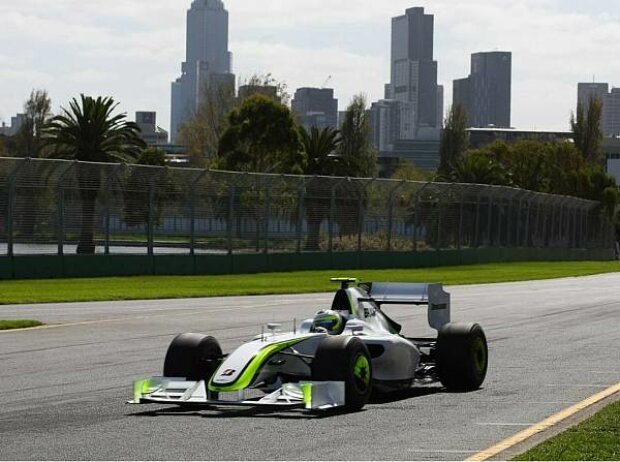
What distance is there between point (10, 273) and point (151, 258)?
216 inches

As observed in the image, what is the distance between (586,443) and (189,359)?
400 cm

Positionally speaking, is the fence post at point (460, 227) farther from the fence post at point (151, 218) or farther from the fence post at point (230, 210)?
the fence post at point (151, 218)

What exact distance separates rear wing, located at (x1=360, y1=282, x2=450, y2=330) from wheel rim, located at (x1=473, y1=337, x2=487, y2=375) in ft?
2.66

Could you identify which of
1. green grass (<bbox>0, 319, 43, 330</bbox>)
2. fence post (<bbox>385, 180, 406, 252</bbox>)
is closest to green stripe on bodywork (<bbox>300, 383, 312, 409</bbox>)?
green grass (<bbox>0, 319, 43, 330</bbox>)

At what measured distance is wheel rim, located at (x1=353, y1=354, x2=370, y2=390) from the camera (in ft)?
41.7

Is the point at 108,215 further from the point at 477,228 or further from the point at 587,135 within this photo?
the point at 587,135

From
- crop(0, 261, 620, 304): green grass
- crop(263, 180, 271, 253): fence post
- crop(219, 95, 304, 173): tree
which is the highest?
crop(219, 95, 304, 173): tree

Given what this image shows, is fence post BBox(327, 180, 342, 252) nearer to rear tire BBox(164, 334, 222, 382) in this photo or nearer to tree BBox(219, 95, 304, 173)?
tree BBox(219, 95, 304, 173)

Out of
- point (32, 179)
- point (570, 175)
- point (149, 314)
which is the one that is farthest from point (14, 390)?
point (570, 175)

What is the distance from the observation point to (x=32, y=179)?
37.4 metres

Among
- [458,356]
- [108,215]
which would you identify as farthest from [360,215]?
[458,356]

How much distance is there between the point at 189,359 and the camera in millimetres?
13195

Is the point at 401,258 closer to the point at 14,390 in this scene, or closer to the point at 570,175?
the point at 14,390

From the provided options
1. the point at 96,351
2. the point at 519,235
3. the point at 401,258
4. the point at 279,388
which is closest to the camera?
the point at 279,388
